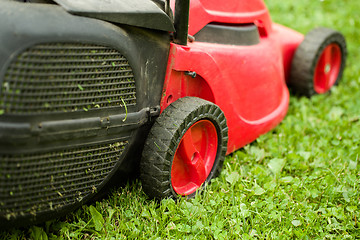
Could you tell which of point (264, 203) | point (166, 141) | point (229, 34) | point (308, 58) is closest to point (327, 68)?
point (308, 58)

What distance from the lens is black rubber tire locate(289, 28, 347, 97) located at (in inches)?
103

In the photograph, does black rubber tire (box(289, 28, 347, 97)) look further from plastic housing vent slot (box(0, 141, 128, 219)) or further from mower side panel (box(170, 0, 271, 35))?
plastic housing vent slot (box(0, 141, 128, 219))

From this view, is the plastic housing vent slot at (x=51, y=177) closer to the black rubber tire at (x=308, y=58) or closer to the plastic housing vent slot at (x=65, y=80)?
the plastic housing vent slot at (x=65, y=80)

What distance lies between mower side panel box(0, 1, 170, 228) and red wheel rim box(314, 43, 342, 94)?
1.61 meters

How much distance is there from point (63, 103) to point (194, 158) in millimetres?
647

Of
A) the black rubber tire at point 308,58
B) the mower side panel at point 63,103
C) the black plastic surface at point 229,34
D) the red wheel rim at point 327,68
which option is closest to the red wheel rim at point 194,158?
the mower side panel at point 63,103

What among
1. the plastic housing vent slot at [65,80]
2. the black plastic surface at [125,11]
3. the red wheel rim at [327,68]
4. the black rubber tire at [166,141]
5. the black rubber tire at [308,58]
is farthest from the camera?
the red wheel rim at [327,68]

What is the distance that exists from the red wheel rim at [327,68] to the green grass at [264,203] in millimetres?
490

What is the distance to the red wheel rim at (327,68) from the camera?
278 centimetres

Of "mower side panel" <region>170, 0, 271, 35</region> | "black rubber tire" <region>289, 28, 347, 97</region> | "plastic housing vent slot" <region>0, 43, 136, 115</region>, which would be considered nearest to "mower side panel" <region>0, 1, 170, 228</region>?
"plastic housing vent slot" <region>0, 43, 136, 115</region>

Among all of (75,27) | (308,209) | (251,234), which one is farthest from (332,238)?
(75,27)

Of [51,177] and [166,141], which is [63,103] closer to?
[51,177]

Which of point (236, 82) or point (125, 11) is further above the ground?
point (125, 11)

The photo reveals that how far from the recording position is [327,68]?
111 inches
